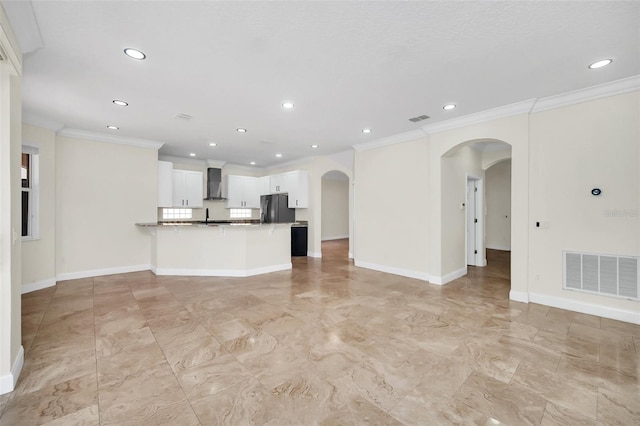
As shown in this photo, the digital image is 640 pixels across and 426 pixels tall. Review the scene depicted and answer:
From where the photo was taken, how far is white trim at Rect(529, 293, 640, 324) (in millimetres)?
3207

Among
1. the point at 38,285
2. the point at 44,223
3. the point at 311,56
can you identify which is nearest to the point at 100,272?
the point at 38,285

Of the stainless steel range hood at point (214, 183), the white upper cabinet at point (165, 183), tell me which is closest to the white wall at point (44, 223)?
the white upper cabinet at point (165, 183)

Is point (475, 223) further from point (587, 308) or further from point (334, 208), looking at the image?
point (334, 208)

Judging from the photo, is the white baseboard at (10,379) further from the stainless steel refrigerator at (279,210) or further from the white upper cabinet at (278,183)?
the white upper cabinet at (278,183)

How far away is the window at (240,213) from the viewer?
8.79 m

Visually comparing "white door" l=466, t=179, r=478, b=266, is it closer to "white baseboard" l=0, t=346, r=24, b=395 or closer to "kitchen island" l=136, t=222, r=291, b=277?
"kitchen island" l=136, t=222, r=291, b=277

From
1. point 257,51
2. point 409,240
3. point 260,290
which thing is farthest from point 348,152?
point 257,51

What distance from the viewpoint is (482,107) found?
12.8 ft

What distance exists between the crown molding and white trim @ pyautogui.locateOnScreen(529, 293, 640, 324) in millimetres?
2494

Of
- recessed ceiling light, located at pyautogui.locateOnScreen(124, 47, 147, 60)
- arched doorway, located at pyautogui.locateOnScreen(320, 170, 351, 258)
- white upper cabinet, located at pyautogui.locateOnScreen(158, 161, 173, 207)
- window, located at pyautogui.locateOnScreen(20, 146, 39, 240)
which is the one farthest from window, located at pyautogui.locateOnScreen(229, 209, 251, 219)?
recessed ceiling light, located at pyautogui.locateOnScreen(124, 47, 147, 60)

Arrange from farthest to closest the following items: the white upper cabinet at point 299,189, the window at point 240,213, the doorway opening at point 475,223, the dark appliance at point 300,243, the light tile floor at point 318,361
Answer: the window at point 240,213 < the dark appliance at point 300,243 < the white upper cabinet at point 299,189 < the doorway opening at point 475,223 < the light tile floor at point 318,361

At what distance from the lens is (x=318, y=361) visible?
7.91 ft

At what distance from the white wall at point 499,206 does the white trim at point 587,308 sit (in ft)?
17.0

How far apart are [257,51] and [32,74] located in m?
2.54
